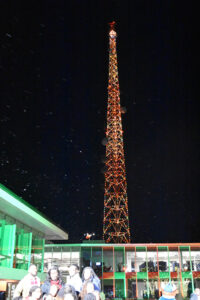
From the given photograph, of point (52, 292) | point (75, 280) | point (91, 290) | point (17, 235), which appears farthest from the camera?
point (17, 235)

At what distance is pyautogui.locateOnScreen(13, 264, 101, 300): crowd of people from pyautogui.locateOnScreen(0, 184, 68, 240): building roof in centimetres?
539

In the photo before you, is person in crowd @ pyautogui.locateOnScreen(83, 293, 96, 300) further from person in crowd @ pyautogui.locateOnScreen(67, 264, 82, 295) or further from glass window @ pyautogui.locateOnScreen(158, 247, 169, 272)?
glass window @ pyautogui.locateOnScreen(158, 247, 169, 272)

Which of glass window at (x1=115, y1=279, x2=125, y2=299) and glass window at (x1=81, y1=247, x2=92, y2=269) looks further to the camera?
glass window at (x1=81, y1=247, x2=92, y2=269)

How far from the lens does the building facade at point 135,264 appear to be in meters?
24.5

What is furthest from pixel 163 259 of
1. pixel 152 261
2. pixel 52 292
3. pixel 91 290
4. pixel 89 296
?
pixel 89 296

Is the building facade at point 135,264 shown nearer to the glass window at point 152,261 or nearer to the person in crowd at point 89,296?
the glass window at point 152,261

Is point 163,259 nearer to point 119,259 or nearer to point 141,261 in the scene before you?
point 141,261

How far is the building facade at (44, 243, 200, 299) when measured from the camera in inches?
963

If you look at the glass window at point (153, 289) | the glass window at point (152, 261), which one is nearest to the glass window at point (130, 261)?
the glass window at point (152, 261)

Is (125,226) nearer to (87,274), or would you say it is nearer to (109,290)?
(109,290)

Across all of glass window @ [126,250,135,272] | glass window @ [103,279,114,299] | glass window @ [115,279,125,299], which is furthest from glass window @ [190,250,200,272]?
glass window @ [103,279,114,299]

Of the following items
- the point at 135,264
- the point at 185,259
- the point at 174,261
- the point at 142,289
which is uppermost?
the point at 185,259

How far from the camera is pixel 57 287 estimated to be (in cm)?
540

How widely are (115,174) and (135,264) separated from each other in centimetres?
833
